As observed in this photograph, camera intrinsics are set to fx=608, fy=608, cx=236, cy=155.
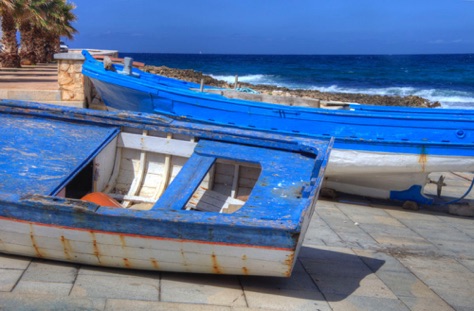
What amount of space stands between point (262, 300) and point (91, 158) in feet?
8.28

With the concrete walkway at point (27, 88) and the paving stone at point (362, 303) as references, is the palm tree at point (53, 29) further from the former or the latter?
the paving stone at point (362, 303)

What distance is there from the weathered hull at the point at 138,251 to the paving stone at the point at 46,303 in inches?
21.5

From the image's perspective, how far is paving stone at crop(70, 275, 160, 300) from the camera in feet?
17.0

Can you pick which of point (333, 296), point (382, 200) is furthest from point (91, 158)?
point (382, 200)

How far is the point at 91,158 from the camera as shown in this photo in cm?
659

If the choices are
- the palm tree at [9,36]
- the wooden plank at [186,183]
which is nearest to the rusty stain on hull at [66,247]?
the wooden plank at [186,183]

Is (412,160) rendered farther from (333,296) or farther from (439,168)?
(333,296)

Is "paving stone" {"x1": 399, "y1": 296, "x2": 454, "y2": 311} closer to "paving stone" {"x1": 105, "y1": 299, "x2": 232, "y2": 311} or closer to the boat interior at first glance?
"paving stone" {"x1": 105, "y1": 299, "x2": 232, "y2": 311}

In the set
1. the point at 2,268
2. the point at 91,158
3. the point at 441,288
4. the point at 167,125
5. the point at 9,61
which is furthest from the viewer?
the point at 9,61

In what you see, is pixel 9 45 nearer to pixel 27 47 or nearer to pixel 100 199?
pixel 27 47

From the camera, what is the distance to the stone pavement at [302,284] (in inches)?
201

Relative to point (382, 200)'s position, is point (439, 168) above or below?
above

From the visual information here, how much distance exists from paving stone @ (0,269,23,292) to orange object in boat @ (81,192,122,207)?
1.28m

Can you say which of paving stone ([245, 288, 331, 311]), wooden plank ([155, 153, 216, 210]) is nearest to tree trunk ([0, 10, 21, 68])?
wooden plank ([155, 153, 216, 210])
